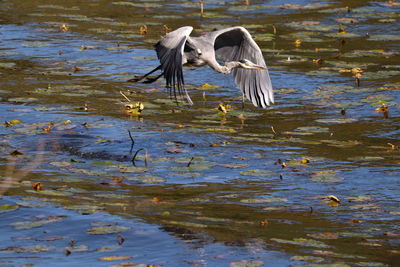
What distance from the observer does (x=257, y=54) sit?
9.63 meters

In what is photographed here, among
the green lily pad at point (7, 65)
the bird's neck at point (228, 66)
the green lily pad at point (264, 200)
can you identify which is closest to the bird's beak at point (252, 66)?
the bird's neck at point (228, 66)

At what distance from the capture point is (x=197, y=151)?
8180 millimetres

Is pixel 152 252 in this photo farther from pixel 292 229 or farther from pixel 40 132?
pixel 40 132

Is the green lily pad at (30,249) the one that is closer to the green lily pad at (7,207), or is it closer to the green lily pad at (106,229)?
the green lily pad at (106,229)

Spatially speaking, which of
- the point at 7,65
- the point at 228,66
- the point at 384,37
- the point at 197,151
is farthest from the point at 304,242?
the point at 384,37

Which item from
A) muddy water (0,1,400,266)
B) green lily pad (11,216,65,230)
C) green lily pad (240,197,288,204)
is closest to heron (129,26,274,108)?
muddy water (0,1,400,266)

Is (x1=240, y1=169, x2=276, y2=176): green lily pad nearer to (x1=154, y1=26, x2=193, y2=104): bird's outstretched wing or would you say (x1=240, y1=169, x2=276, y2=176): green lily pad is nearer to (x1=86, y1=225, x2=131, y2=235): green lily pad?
(x1=154, y1=26, x2=193, y2=104): bird's outstretched wing

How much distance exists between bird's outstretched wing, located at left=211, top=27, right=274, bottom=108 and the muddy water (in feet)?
0.86

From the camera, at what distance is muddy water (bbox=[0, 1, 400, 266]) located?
19.0 feet

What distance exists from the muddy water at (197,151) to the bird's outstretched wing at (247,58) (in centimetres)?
26

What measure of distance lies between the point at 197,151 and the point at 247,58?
1.90 metres

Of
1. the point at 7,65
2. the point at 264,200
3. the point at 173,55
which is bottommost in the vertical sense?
the point at 264,200

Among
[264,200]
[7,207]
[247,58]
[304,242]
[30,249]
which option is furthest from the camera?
[247,58]

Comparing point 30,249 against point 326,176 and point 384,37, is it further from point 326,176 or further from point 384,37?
point 384,37
